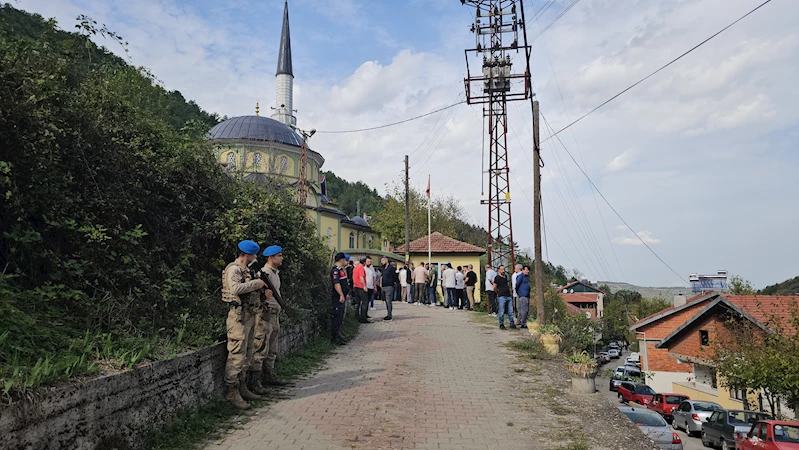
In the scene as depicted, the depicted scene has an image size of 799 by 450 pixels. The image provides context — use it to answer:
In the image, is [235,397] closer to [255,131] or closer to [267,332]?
[267,332]

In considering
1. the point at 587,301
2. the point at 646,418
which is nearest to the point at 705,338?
the point at 646,418

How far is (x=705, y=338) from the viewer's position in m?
31.9

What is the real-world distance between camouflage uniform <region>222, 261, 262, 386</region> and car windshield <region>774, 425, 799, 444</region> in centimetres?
1855

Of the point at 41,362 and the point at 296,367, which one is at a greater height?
the point at 41,362

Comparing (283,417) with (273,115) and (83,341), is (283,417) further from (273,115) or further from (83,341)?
(273,115)

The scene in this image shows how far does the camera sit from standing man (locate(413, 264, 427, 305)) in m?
21.0

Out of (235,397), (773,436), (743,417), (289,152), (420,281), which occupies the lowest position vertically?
(743,417)

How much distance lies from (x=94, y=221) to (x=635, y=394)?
36158 millimetres

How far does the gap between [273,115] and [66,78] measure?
188 feet

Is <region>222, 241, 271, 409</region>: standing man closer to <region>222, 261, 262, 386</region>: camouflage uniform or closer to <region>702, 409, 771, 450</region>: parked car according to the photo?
<region>222, 261, 262, 386</region>: camouflage uniform

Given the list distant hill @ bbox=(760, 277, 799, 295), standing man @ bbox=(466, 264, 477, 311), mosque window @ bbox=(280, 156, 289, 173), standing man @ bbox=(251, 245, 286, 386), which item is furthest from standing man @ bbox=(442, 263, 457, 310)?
distant hill @ bbox=(760, 277, 799, 295)

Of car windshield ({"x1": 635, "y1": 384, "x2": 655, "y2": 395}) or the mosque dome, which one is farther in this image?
the mosque dome

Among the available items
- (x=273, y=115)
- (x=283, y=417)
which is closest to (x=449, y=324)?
(x=283, y=417)

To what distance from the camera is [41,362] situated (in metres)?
3.88
